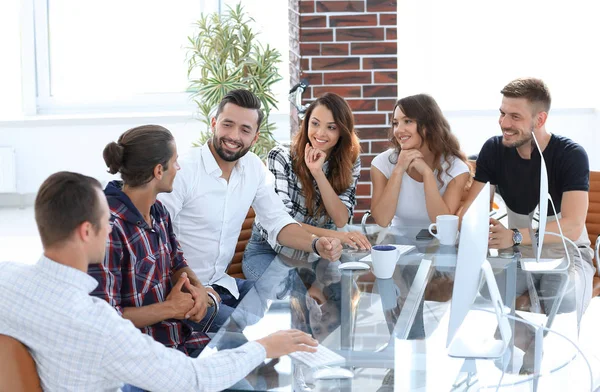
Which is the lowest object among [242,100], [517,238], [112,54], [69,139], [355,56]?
[517,238]

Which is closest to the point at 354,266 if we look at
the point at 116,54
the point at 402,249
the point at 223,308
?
the point at 402,249

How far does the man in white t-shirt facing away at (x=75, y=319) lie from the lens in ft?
4.75

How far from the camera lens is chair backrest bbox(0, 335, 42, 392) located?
1.48 meters

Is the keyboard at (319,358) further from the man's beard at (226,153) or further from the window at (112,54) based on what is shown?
the window at (112,54)

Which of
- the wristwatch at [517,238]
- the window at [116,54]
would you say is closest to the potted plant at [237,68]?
the window at [116,54]

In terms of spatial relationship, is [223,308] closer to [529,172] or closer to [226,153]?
[226,153]

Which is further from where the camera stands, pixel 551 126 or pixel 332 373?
pixel 551 126

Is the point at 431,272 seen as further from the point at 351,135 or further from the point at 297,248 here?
the point at 351,135

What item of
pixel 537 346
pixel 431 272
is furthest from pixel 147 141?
pixel 537 346

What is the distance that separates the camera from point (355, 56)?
4070 millimetres

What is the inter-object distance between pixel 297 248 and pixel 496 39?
4.66 m

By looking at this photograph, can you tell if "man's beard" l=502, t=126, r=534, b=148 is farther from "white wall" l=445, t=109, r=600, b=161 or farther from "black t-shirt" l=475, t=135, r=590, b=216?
"white wall" l=445, t=109, r=600, b=161

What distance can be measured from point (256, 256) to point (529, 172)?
115cm

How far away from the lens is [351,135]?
3.39 metres
